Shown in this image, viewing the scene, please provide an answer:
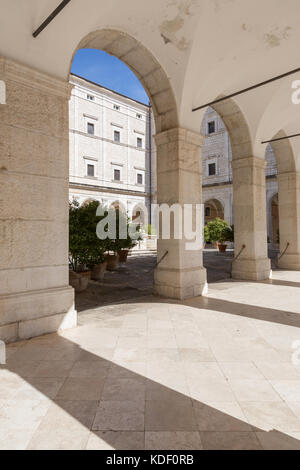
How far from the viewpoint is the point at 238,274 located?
10.2 m

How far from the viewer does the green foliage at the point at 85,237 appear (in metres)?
8.29

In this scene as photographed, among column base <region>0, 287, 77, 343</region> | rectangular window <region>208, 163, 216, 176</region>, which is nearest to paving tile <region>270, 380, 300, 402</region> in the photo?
column base <region>0, 287, 77, 343</region>

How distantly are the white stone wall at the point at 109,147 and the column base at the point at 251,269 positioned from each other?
19761 mm

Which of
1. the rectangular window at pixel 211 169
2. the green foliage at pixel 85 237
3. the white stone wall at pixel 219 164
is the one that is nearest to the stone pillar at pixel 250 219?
the green foliage at pixel 85 237

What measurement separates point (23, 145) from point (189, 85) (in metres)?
4.71

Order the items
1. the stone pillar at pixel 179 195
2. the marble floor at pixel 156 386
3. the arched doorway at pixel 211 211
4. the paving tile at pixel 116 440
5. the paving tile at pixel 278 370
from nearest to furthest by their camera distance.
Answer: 1. the paving tile at pixel 116 440
2. the marble floor at pixel 156 386
3. the paving tile at pixel 278 370
4. the stone pillar at pixel 179 195
5. the arched doorway at pixel 211 211

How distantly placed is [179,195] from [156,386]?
16.4 feet

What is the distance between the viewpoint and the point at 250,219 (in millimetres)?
10000

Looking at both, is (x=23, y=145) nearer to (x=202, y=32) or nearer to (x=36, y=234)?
(x=36, y=234)

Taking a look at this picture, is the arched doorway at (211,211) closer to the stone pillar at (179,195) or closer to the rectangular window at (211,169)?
the rectangular window at (211,169)

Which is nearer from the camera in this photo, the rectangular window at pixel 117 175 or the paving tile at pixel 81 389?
the paving tile at pixel 81 389

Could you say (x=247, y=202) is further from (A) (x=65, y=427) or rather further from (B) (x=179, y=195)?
(A) (x=65, y=427)

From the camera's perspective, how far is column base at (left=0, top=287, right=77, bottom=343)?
4.24 metres
